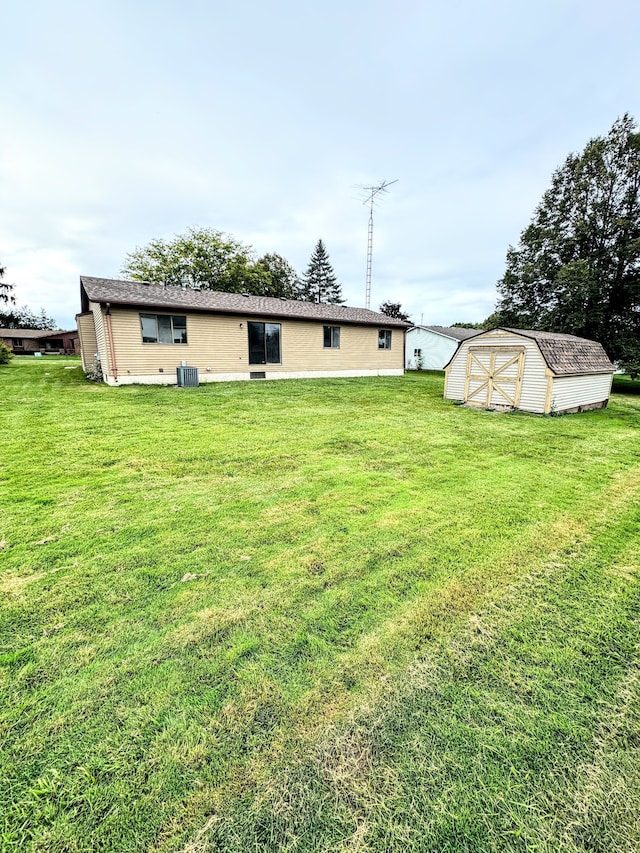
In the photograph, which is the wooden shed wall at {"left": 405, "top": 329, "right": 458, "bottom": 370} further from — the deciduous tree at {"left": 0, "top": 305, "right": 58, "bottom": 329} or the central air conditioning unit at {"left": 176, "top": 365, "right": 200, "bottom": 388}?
the deciduous tree at {"left": 0, "top": 305, "right": 58, "bottom": 329}

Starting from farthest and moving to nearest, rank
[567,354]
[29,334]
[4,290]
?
1. [29,334]
2. [4,290]
3. [567,354]

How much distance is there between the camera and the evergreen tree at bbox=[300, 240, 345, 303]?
44.7 meters

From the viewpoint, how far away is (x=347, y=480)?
4418 mm

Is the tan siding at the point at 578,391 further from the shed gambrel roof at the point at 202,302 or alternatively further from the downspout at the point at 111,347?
the downspout at the point at 111,347

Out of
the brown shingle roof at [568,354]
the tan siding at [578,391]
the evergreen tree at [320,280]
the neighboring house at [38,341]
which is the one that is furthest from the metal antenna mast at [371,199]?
the neighboring house at [38,341]

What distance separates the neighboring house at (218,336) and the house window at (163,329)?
33 mm

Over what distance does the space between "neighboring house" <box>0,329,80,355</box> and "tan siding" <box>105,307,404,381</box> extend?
3956cm

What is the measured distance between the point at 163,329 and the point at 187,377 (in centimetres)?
206

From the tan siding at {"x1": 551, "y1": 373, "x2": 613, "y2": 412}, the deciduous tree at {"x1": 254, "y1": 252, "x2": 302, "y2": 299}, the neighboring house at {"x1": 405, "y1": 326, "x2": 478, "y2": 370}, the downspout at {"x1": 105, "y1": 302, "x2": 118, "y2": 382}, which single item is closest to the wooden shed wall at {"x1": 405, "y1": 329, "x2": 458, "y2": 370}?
the neighboring house at {"x1": 405, "y1": 326, "x2": 478, "y2": 370}

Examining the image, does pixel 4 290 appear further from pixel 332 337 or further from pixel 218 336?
pixel 332 337

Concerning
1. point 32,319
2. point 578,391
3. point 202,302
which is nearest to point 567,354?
point 578,391

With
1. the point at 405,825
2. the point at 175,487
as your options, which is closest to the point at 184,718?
the point at 405,825

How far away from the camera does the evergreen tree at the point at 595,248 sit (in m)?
16.8

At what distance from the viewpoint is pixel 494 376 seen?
1003 centimetres
